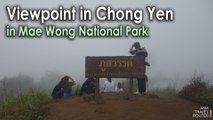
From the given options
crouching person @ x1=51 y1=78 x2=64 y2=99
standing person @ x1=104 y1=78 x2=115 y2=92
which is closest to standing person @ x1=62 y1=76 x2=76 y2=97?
crouching person @ x1=51 y1=78 x2=64 y2=99

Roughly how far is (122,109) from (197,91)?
2.95 m

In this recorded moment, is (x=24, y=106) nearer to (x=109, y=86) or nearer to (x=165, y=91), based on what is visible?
(x=109, y=86)

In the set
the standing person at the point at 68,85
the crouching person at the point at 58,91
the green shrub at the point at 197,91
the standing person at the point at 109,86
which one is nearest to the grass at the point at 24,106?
the crouching person at the point at 58,91

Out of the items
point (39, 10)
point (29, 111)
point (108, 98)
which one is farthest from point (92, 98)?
point (39, 10)

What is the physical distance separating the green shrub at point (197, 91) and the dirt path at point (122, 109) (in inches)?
21.2

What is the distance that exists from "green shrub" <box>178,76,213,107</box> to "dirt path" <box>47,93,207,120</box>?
539 mm

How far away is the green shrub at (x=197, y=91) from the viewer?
13.5 metres

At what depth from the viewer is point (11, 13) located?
40.2ft

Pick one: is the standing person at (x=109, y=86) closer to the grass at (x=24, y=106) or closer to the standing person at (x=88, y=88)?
the standing person at (x=88, y=88)

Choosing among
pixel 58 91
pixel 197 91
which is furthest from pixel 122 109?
pixel 197 91

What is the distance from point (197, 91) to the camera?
14.1 m

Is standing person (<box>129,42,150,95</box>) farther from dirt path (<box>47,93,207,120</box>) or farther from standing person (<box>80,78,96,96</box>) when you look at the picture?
standing person (<box>80,78,96,96</box>)

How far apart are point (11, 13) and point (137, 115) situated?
333cm

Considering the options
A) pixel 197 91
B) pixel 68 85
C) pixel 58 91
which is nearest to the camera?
pixel 68 85
